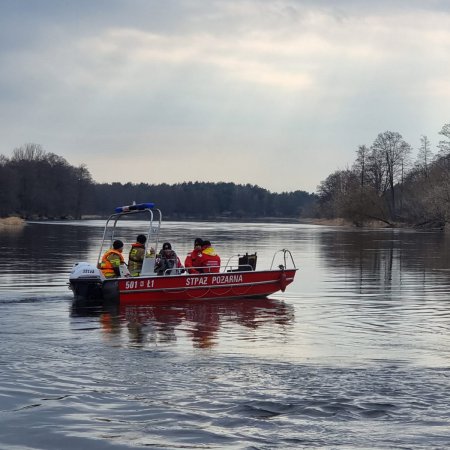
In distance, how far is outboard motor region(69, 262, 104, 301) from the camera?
19.6 meters

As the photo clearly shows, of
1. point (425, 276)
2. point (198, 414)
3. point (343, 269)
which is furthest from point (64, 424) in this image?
point (343, 269)

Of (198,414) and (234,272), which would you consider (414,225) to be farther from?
(198,414)

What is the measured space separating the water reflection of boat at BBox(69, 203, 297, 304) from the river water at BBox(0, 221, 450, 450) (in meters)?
0.44

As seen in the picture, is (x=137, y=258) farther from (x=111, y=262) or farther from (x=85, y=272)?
(x=85, y=272)

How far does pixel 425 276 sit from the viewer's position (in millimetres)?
30844

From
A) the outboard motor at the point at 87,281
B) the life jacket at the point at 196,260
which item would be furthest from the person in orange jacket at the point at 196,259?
the outboard motor at the point at 87,281

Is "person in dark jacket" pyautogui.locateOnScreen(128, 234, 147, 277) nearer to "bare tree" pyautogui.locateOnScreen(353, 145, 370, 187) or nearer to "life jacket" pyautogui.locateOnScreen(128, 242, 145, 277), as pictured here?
"life jacket" pyautogui.locateOnScreen(128, 242, 145, 277)

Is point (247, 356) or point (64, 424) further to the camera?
point (247, 356)

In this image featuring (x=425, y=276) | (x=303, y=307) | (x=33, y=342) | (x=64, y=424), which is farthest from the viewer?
(x=425, y=276)

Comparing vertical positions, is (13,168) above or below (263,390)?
above

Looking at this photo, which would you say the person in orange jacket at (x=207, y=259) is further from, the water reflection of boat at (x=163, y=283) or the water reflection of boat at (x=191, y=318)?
the water reflection of boat at (x=191, y=318)

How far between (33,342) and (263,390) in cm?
553

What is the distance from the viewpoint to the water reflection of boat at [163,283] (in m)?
19.7

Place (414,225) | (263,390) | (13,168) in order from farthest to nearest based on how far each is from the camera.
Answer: (13,168) < (414,225) < (263,390)
